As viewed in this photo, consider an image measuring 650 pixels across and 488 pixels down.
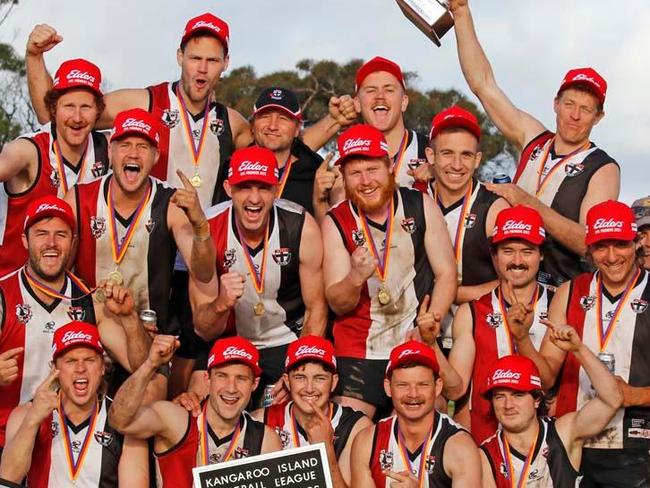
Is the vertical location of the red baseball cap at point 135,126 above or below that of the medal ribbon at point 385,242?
above

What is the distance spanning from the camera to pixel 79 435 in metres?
9.31

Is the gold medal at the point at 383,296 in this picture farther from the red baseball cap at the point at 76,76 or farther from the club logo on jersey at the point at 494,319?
the red baseball cap at the point at 76,76

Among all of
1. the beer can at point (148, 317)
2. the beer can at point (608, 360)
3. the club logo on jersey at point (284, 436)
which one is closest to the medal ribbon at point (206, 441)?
the club logo on jersey at point (284, 436)

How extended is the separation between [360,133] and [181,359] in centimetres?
223

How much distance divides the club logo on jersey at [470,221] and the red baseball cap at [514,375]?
1287mm

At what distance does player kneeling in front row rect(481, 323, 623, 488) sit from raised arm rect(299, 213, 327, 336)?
140 cm

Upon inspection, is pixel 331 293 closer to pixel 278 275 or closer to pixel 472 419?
pixel 278 275

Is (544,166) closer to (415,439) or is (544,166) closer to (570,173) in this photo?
(570,173)

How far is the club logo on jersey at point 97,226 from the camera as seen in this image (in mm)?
9883

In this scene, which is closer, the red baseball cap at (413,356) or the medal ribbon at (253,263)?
the red baseball cap at (413,356)

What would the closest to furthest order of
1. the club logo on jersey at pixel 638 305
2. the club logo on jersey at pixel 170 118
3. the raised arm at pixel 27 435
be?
the raised arm at pixel 27 435, the club logo on jersey at pixel 638 305, the club logo on jersey at pixel 170 118

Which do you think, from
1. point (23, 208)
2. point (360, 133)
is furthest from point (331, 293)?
point (23, 208)

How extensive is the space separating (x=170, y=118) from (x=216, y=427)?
2752 mm

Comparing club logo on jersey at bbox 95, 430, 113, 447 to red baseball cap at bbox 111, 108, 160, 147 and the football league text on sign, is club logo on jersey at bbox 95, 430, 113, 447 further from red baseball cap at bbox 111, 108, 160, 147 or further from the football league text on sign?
red baseball cap at bbox 111, 108, 160, 147
